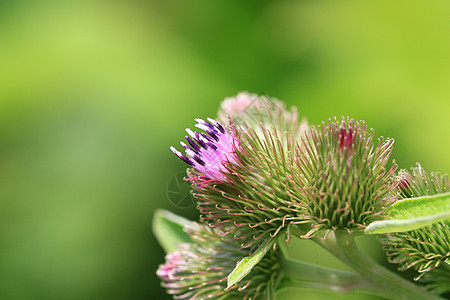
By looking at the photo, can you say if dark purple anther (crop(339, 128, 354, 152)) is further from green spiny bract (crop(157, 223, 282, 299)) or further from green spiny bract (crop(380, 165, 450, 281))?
green spiny bract (crop(157, 223, 282, 299))

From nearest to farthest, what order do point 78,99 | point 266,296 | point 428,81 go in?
point 266,296
point 428,81
point 78,99

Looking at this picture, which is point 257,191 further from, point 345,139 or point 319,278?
point 319,278

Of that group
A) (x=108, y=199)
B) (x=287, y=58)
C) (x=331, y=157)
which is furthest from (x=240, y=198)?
(x=287, y=58)

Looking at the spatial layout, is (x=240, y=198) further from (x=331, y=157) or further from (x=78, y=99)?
(x=78, y=99)

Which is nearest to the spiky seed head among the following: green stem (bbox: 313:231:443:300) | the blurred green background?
green stem (bbox: 313:231:443:300)

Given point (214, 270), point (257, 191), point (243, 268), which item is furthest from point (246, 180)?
point (214, 270)

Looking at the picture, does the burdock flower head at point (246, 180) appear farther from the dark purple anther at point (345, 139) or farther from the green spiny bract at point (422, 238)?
the green spiny bract at point (422, 238)
